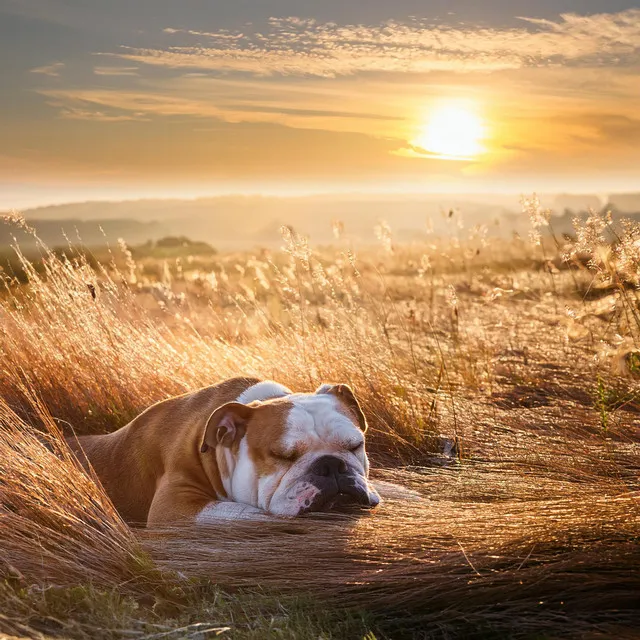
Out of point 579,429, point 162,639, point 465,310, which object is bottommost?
point 465,310

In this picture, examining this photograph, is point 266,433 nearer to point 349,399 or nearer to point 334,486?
point 334,486

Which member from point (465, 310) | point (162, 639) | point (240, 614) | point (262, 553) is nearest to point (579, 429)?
point (262, 553)

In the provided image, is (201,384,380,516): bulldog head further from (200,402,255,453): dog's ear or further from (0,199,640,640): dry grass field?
(0,199,640,640): dry grass field

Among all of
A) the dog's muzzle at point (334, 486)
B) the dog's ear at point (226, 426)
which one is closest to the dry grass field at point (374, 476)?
the dog's muzzle at point (334, 486)

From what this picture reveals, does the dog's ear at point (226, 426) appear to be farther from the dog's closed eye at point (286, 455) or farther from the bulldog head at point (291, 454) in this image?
the dog's closed eye at point (286, 455)

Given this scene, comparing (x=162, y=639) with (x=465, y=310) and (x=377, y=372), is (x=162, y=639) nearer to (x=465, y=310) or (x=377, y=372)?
(x=377, y=372)

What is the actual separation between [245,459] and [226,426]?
0.19 metres

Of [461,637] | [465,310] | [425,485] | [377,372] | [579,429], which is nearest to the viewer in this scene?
[461,637]

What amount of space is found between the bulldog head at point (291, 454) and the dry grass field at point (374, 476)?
169 mm

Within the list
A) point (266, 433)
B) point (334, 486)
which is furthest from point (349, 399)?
point (334, 486)

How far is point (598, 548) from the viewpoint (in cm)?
344

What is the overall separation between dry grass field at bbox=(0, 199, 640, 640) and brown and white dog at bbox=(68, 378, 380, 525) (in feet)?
0.71

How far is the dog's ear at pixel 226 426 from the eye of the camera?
4461 mm

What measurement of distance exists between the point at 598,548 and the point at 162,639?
1639mm
